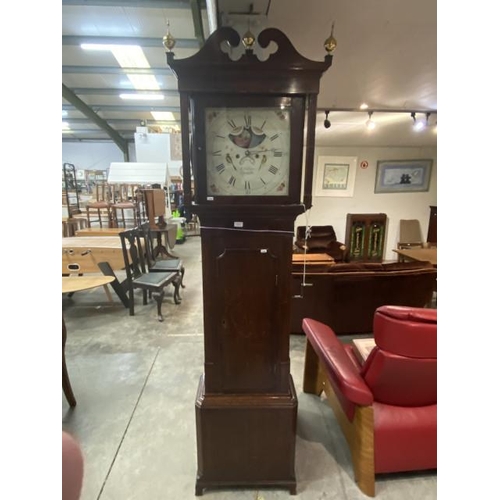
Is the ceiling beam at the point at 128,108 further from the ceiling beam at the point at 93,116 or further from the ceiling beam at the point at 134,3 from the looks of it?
the ceiling beam at the point at 134,3

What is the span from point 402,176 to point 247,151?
622cm

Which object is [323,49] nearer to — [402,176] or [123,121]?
[402,176]

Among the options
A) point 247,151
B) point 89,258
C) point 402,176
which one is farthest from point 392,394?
point 402,176

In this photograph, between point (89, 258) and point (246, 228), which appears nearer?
point (246, 228)

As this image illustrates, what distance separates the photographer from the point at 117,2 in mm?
3574

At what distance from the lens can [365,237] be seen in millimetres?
6453

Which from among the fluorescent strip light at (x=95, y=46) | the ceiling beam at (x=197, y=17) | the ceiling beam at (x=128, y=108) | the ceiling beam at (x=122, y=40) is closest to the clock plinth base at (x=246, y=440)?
the ceiling beam at (x=197, y=17)

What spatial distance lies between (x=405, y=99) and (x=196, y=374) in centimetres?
379

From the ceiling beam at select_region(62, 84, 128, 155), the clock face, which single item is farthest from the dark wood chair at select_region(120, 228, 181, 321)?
the ceiling beam at select_region(62, 84, 128, 155)

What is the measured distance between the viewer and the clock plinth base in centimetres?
131

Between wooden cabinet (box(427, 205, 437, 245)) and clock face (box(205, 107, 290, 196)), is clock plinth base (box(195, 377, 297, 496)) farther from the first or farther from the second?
wooden cabinet (box(427, 205, 437, 245))

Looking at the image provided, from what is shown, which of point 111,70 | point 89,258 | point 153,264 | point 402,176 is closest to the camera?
point 89,258
